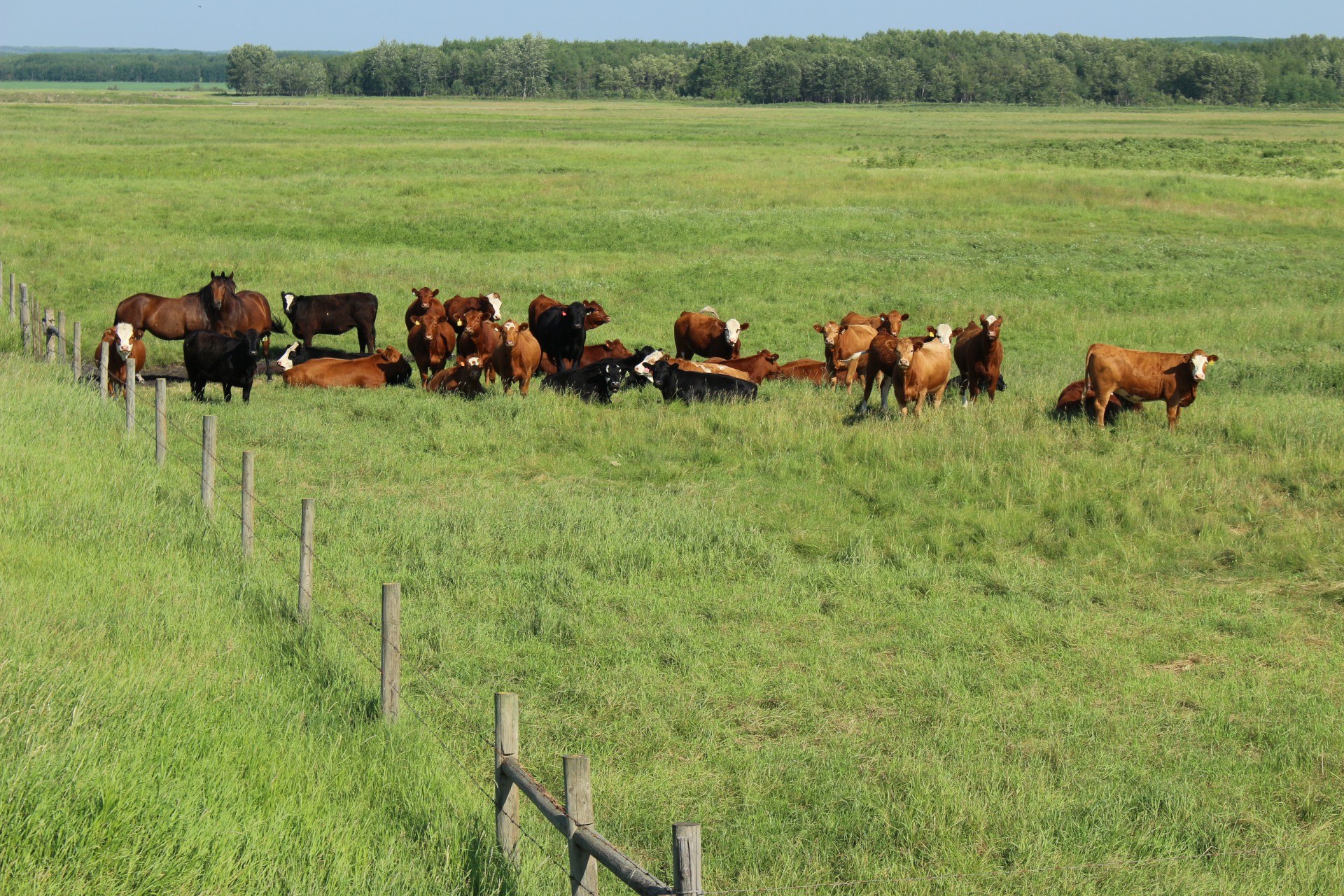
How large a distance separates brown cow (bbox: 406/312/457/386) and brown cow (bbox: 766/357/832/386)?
5.08m

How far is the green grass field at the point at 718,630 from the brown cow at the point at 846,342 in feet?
2.98

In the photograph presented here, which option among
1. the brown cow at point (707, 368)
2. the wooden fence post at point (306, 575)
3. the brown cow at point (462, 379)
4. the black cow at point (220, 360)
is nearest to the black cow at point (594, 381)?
the brown cow at point (707, 368)

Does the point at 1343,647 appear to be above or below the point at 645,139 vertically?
below

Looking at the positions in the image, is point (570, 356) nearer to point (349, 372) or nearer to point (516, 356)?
point (516, 356)

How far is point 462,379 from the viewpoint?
17.5 m

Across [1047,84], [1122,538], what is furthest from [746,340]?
[1047,84]

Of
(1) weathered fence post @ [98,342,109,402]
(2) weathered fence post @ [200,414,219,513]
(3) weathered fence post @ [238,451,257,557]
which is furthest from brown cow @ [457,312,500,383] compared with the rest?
(3) weathered fence post @ [238,451,257,557]

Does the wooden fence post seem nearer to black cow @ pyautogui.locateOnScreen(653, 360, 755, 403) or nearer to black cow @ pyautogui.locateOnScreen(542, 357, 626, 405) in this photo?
black cow @ pyautogui.locateOnScreen(542, 357, 626, 405)

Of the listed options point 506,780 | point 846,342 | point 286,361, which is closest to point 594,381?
point 846,342

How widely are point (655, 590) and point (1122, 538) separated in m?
4.40

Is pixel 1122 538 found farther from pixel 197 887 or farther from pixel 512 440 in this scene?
pixel 197 887

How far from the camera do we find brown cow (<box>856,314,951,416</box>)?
14.8 m

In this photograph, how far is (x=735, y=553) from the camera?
10.4 metres

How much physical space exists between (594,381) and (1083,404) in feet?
21.5
